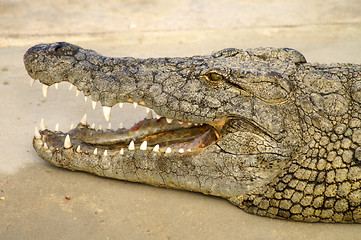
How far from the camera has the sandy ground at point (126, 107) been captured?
11.8 feet

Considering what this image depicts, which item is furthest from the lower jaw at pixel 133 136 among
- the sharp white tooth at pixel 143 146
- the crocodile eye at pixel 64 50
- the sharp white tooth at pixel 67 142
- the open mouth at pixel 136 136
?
the crocodile eye at pixel 64 50

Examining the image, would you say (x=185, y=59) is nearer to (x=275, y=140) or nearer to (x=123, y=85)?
(x=123, y=85)

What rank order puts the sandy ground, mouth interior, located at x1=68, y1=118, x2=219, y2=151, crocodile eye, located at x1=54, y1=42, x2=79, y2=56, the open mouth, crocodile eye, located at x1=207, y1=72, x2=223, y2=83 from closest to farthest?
the sandy ground → crocodile eye, located at x1=207, y1=72, x2=223, y2=83 → crocodile eye, located at x1=54, y1=42, x2=79, y2=56 → the open mouth → mouth interior, located at x1=68, y1=118, x2=219, y2=151

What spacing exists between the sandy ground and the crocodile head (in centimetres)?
20

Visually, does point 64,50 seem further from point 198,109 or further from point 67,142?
point 198,109

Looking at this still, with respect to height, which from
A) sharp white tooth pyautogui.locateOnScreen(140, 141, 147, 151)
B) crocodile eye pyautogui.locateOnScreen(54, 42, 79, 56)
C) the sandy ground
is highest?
crocodile eye pyautogui.locateOnScreen(54, 42, 79, 56)

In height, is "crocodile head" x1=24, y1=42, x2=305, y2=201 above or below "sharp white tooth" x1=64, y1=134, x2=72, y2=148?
above

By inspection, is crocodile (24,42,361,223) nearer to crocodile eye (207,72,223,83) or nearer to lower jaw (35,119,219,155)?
crocodile eye (207,72,223,83)

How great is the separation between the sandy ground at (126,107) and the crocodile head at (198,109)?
20cm

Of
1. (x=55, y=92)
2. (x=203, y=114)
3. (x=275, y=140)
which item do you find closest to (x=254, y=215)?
(x=275, y=140)

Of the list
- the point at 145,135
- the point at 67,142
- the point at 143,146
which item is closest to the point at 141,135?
the point at 145,135

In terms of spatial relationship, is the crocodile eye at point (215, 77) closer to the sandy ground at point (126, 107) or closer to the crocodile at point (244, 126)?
the crocodile at point (244, 126)

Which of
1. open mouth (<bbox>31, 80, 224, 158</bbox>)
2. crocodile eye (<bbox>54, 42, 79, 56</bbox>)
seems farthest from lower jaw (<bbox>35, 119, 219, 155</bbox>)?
crocodile eye (<bbox>54, 42, 79, 56</bbox>)

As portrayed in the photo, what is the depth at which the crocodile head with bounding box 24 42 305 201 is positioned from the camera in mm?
3646
